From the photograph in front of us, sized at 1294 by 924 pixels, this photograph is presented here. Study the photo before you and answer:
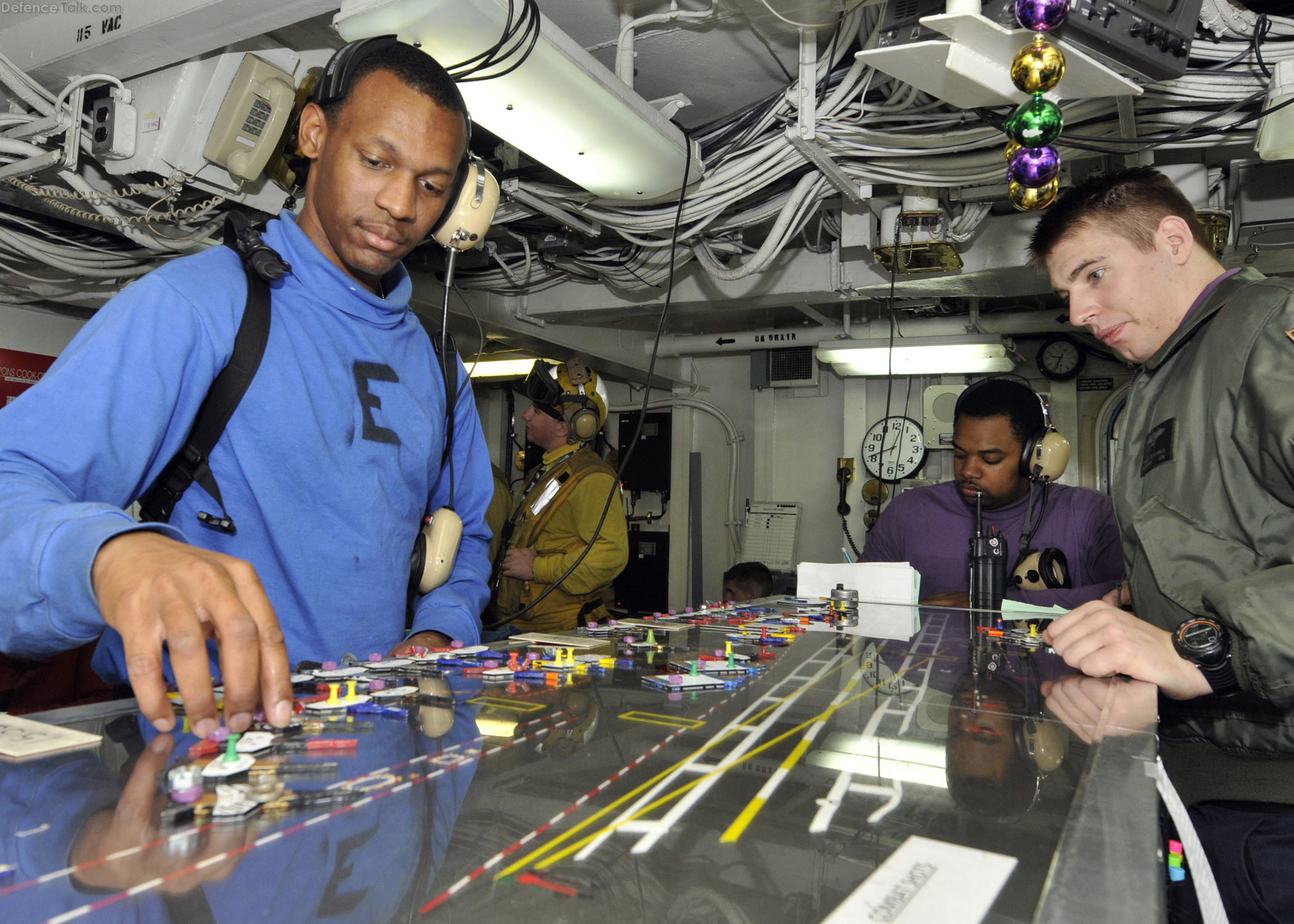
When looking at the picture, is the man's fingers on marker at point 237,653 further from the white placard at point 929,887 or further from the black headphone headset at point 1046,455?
the black headphone headset at point 1046,455

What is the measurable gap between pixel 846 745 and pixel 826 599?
1623 mm

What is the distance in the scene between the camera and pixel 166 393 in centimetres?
103

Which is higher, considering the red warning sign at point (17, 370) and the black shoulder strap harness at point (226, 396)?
the red warning sign at point (17, 370)

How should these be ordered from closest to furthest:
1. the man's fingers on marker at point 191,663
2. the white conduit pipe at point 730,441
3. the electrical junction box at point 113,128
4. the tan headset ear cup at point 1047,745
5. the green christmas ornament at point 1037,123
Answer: the man's fingers on marker at point 191,663 < the tan headset ear cup at point 1047,745 < the green christmas ornament at point 1037,123 < the electrical junction box at point 113,128 < the white conduit pipe at point 730,441

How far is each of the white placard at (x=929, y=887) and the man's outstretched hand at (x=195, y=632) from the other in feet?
1.49

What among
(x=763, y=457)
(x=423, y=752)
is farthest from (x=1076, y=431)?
(x=423, y=752)

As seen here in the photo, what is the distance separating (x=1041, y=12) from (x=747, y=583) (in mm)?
3687

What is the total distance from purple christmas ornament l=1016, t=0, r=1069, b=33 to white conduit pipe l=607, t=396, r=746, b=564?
586 centimetres

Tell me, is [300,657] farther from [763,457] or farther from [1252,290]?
[763,457]

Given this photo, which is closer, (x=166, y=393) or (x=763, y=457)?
(x=166, y=393)

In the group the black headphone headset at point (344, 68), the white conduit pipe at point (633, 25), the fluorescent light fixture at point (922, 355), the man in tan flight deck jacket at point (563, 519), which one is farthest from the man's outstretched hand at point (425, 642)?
the fluorescent light fixture at point (922, 355)

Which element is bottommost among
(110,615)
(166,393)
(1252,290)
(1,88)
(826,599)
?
(826,599)

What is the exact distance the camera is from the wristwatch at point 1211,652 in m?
1.09

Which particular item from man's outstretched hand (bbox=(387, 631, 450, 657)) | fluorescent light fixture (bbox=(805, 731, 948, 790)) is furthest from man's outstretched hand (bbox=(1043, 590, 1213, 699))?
man's outstretched hand (bbox=(387, 631, 450, 657))
